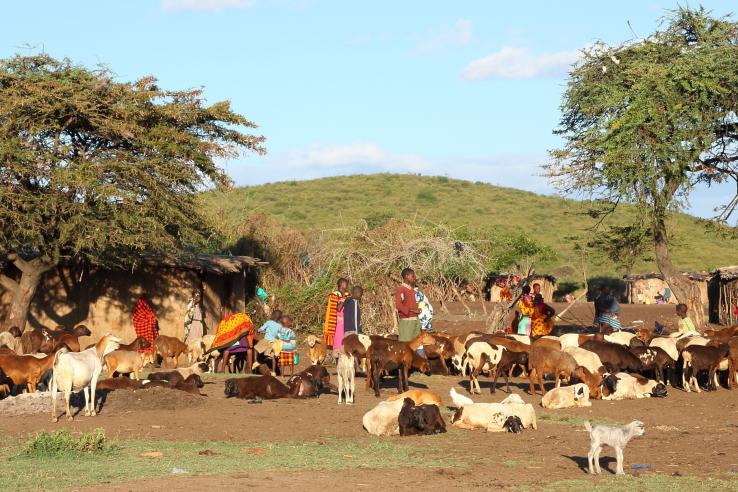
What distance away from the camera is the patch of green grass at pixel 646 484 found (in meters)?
8.62

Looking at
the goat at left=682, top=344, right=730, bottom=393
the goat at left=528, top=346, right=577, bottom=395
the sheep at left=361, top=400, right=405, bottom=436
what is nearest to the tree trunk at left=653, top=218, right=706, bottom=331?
the goat at left=682, top=344, right=730, bottom=393

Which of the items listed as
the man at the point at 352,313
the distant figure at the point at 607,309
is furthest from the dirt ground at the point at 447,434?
the distant figure at the point at 607,309

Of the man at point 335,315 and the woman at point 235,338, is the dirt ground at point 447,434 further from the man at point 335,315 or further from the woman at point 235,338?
the woman at point 235,338

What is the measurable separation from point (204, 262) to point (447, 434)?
1202 centimetres

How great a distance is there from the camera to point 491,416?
11.8 m

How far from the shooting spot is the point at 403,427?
11.5 meters

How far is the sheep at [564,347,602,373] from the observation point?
15.1 m

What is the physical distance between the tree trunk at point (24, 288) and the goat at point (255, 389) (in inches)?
269

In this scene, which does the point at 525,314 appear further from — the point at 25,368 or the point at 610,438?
the point at 610,438

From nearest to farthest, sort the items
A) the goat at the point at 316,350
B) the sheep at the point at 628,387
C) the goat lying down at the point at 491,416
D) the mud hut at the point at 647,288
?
the goat lying down at the point at 491,416 → the sheep at the point at 628,387 → the goat at the point at 316,350 → the mud hut at the point at 647,288

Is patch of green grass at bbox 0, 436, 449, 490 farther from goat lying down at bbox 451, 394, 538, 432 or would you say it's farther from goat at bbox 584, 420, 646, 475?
goat at bbox 584, 420, 646, 475

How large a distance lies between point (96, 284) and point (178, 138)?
3893 mm

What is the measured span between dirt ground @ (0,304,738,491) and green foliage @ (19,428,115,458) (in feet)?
4.01

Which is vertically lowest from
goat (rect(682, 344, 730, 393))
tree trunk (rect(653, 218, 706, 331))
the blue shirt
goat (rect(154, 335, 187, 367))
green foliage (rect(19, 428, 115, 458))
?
green foliage (rect(19, 428, 115, 458))
